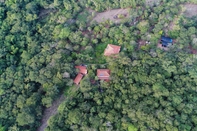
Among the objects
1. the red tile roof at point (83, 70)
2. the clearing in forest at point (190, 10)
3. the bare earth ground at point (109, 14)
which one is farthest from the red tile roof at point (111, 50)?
the clearing in forest at point (190, 10)

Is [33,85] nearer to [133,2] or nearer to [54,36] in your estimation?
[54,36]

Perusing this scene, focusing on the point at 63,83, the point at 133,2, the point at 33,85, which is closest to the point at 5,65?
the point at 33,85

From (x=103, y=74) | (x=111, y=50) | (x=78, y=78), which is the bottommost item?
(x=78, y=78)

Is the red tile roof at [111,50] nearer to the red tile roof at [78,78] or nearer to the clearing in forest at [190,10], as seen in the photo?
the red tile roof at [78,78]

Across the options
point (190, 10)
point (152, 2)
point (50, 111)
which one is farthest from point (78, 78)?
point (190, 10)

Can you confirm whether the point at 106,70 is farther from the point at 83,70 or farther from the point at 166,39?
the point at 166,39

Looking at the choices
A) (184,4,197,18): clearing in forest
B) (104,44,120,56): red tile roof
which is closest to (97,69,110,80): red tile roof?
(104,44,120,56): red tile roof

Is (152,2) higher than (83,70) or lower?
higher

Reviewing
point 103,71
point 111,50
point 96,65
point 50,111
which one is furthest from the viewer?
point 111,50
